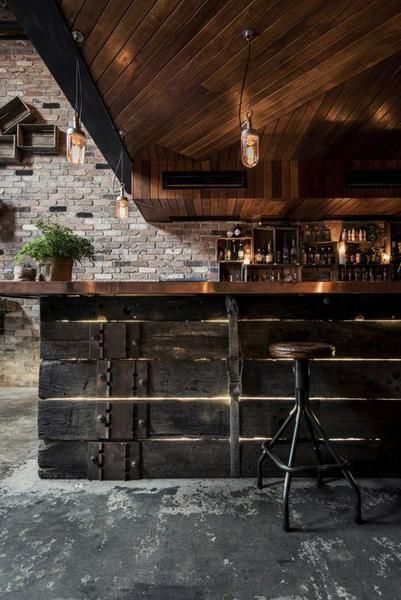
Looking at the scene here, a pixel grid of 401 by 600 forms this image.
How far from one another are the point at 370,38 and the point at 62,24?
2.12m

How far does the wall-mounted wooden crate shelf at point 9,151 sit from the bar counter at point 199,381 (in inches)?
173

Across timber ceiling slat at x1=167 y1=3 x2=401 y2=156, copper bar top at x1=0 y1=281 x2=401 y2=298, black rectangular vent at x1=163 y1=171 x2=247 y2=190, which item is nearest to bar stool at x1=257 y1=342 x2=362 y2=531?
copper bar top at x1=0 y1=281 x2=401 y2=298

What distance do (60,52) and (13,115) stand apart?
3.96 metres

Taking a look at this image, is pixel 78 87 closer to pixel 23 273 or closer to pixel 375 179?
pixel 23 273

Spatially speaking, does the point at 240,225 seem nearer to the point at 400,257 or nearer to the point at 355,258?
the point at 355,258

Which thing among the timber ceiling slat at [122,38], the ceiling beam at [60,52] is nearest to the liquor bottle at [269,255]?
the ceiling beam at [60,52]

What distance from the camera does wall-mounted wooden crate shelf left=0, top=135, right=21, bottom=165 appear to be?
5480 millimetres

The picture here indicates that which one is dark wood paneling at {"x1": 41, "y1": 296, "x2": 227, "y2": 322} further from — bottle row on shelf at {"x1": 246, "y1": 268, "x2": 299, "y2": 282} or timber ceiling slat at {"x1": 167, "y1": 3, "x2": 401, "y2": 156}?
bottle row on shelf at {"x1": 246, "y1": 268, "x2": 299, "y2": 282}

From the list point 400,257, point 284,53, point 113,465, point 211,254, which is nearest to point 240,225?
point 211,254

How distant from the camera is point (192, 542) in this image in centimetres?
161

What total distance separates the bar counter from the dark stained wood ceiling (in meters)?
1.80

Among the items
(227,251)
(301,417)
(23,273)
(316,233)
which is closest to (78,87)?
(23,273)

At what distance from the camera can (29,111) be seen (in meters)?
5.54

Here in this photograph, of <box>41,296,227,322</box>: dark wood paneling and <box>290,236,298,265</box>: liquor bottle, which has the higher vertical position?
<box>290,236,298,265</box>: liquor bottle
